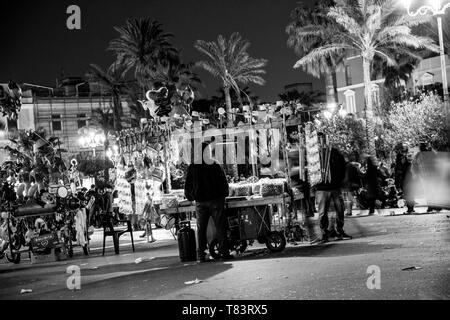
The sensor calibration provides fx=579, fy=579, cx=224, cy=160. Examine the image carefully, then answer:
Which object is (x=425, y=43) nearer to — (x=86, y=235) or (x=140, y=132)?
(x=140, y=132)

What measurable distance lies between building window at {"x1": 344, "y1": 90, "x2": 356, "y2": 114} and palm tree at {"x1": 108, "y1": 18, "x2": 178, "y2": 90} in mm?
22662

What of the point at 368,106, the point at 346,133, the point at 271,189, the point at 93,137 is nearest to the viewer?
the point at 271,189

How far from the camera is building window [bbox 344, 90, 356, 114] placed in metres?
58.8

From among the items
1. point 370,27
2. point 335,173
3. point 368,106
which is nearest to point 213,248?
point 335,173

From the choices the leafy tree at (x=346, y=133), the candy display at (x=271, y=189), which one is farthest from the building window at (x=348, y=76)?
the candy display at (x=271, y=189)

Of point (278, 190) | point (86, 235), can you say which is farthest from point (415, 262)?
point (86, 235)

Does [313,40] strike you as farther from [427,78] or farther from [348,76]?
[348,76]

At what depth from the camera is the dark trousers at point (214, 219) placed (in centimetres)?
1012

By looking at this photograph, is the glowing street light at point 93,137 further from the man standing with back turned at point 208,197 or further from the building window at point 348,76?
the building window at point 348,76

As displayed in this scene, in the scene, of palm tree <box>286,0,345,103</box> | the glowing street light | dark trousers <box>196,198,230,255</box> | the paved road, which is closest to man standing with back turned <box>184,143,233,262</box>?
dark trousers <box>196,198,230,255</box>

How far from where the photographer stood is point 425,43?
30.1 m

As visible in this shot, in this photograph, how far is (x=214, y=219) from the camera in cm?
1016

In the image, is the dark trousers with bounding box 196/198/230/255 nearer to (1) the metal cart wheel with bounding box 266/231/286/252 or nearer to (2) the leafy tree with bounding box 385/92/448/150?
(1) the metal cart wheel with bounding box 266/231/286/252

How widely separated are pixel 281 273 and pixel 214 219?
93.5 inches
